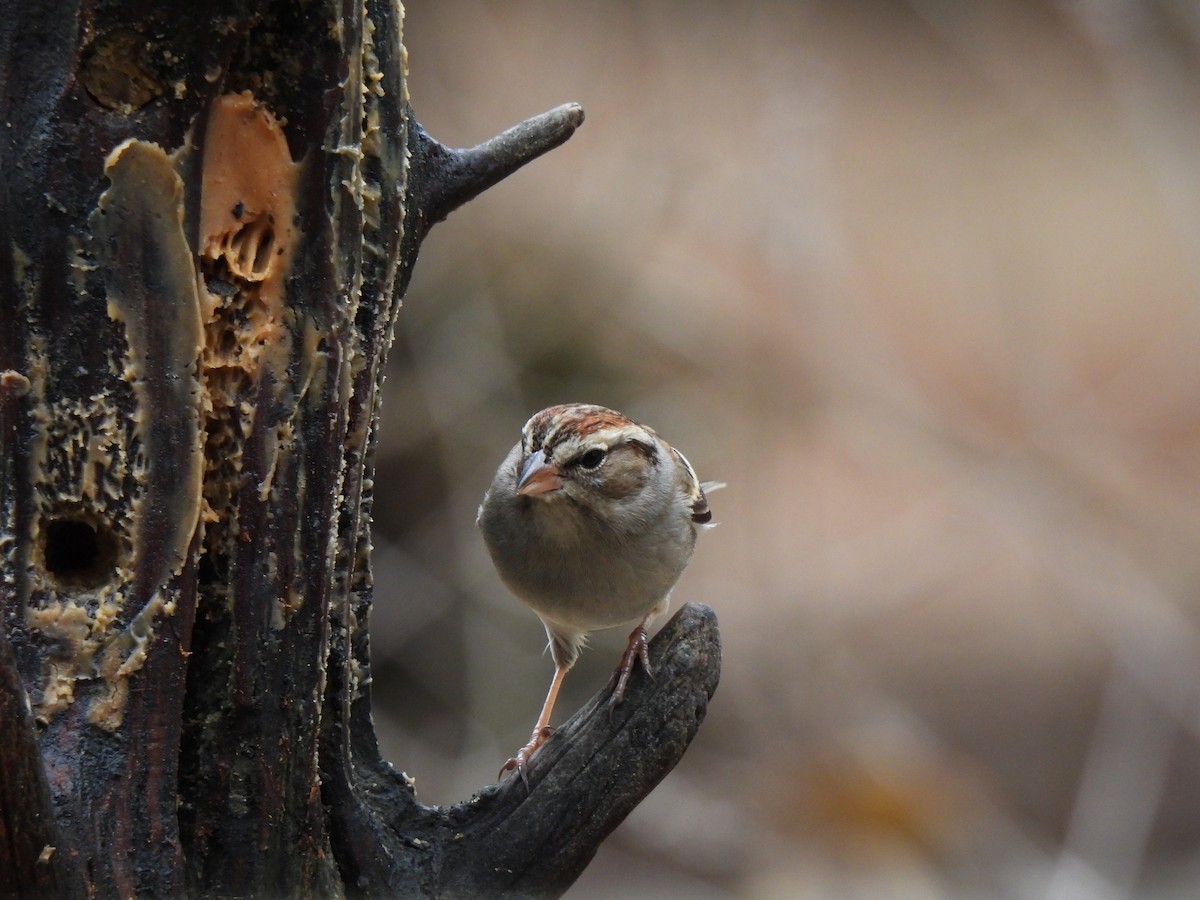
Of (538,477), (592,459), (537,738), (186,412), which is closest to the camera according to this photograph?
(186,412)

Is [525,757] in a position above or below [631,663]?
below

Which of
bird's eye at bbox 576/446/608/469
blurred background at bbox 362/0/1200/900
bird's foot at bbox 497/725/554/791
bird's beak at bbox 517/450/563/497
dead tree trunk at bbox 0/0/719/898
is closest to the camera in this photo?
dead tree trunk at bbox 0/0/719/898

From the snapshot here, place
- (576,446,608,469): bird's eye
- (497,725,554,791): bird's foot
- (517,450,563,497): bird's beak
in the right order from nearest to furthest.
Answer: (497,725,554,791): bird's foot
(517,450,563,497): bird's beak
(576,446,608,469): bird's eye

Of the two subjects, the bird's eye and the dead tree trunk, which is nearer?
the dead tree trunk

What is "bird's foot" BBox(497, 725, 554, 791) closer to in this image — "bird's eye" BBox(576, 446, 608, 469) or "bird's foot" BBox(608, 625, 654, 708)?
"bird's foot" BBox(608, 625, 654, 708)

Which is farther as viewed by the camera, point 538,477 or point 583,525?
point 583,525

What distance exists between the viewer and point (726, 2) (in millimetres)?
8500

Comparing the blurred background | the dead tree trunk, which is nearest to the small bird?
the dead tree trunk

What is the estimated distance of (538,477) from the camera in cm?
353

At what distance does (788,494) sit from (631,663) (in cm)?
704

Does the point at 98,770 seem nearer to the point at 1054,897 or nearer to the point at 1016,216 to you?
the point at 1054,897

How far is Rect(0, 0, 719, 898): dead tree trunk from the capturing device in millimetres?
2096

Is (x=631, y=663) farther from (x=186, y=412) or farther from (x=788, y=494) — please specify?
(x=788, y=494)

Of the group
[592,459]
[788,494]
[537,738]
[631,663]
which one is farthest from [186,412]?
[788,494]
